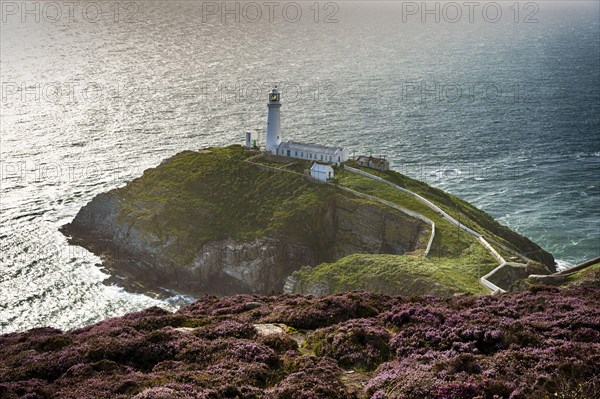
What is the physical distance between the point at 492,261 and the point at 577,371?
1857 inches

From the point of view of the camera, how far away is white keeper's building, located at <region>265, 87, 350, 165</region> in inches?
4067

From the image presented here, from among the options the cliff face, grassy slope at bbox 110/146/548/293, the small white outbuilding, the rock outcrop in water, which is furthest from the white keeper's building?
the cliff face

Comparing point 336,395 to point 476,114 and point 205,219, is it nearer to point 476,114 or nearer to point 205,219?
point 205,219

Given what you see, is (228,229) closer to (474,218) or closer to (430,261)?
(430,261)

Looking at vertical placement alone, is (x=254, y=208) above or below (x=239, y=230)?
above

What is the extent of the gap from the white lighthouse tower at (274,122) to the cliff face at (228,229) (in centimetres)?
654

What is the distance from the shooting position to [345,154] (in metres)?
104

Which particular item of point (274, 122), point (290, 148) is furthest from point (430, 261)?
point (274, 122)

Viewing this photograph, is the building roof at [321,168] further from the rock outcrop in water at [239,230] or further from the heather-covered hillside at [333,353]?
the heather-covered hillside at [333,353]

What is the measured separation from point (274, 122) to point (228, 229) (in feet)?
69.1

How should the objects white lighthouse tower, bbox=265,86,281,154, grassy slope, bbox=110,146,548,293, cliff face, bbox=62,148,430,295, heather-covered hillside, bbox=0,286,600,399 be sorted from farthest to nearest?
1. white lighthouse tower, bbox=265,86,281,154
2. cliff face, bbox=62,148,430,295
3. grassy slope, bbox=110,146,548,293
4. heather-covered hillside, bbox=0,286,600,399

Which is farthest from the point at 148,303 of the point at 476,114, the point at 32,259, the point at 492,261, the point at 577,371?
the point at 476,114

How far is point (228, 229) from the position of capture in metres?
90.5

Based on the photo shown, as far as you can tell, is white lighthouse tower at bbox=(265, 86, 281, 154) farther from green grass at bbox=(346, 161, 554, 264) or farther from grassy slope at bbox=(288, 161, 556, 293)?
grassy slope at bbox=(288, 161, 556, 293)
